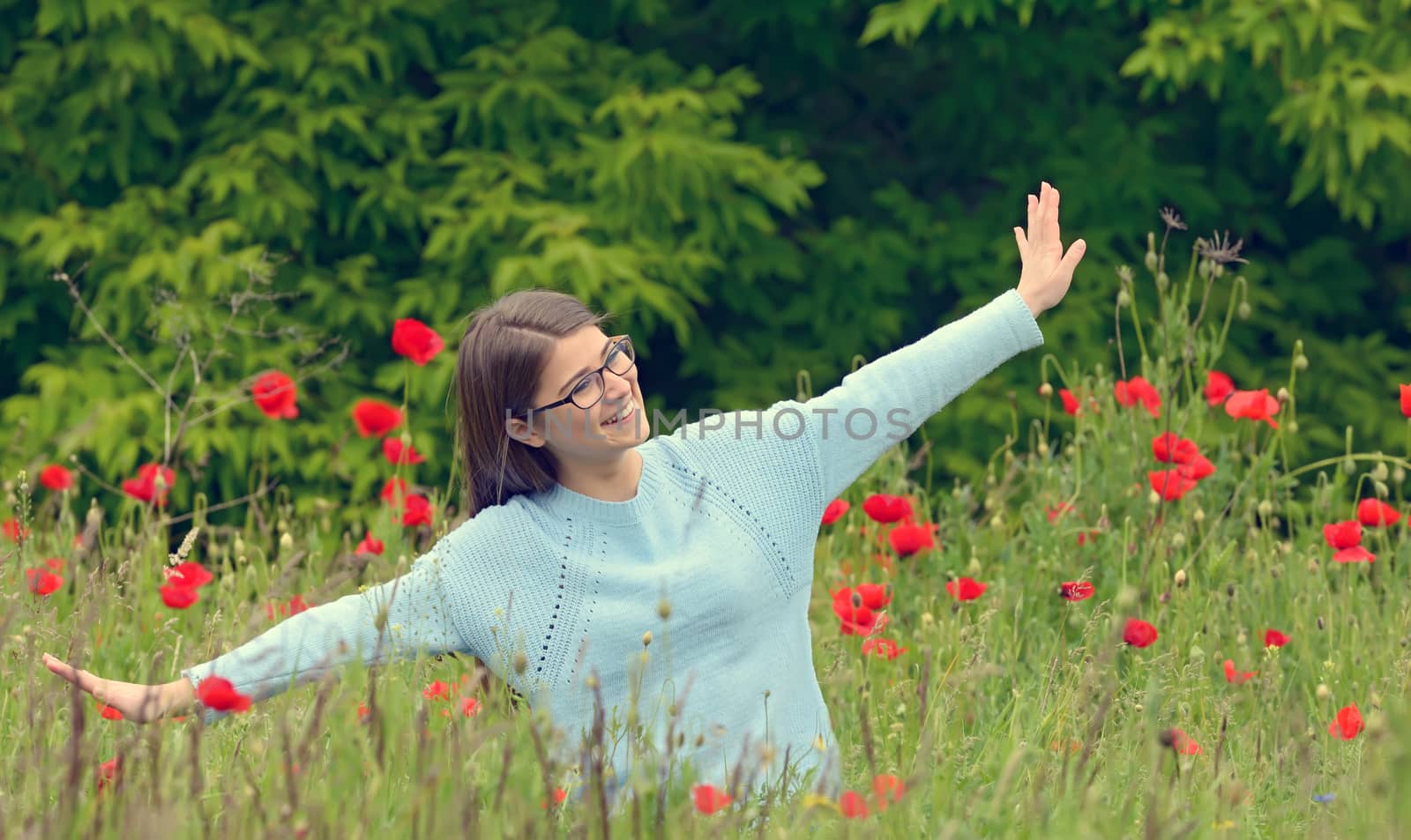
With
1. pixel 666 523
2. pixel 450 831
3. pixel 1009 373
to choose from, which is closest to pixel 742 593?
pixel 666 523

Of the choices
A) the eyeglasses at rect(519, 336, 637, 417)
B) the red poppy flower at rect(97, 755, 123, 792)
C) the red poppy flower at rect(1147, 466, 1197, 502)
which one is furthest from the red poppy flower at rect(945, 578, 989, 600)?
the red poppy flower at rect(97, 755, 123, 792)

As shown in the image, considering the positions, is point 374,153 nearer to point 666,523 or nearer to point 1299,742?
point 666,523

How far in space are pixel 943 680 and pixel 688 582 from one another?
1.35 ft

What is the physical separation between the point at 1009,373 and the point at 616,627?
3.33m

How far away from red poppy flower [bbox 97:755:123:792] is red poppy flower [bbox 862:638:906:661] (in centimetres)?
128

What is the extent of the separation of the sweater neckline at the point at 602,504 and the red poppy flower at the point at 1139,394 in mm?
1428

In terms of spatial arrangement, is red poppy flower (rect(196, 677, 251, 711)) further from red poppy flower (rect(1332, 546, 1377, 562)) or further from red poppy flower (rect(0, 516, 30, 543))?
red poppy flower (rect(1332, 546, 1377, 562))

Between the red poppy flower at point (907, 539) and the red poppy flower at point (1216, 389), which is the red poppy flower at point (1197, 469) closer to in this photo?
the red poppy flower at point (1216, 389)

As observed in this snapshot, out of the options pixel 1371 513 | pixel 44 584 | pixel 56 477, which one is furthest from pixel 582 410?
pixel 56 477

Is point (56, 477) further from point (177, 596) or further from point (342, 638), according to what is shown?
point (342, 638)

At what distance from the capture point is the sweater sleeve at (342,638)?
1.92m

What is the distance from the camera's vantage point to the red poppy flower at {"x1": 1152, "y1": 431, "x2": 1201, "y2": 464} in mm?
2910

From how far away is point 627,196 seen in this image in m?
4.84

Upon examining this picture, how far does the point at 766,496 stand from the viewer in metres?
2.25
